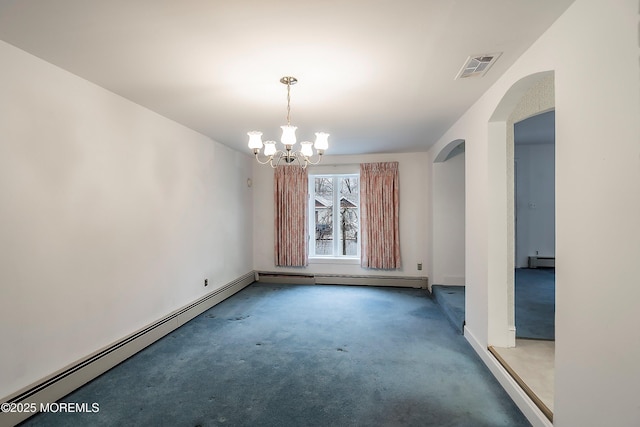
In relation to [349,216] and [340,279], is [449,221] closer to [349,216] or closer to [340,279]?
[349,216]

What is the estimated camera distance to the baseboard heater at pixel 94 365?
1957 mm

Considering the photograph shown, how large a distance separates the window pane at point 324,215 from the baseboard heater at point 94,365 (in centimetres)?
258

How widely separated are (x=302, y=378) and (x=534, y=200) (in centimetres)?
585

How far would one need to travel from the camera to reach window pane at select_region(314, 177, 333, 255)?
5.89 m

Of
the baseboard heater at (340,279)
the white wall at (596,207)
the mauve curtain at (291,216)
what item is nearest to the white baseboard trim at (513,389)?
the white wall at (596,207)

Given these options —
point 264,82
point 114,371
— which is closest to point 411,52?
point 264,82

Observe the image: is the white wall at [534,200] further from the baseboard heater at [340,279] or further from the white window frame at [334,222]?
the white window frame at [334,222]

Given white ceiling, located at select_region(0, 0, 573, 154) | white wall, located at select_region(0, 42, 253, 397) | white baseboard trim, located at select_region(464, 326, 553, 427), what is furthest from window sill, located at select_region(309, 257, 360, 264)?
white ceiling, located at select_region(0, 0, 573, 154)

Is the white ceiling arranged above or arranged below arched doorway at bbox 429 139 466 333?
above

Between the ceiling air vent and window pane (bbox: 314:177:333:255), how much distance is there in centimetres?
380

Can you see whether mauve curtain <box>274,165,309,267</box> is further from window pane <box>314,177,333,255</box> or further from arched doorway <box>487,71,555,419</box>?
arched doorway <box>487,71,555,419</box>

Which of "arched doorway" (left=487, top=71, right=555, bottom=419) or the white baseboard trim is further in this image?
"arched doorway" (left=487, top=71, right=555, bottom=419)

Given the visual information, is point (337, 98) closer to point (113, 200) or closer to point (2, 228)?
point (113, 200)

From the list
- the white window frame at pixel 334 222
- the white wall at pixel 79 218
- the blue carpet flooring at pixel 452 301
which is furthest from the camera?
the white window frame at pixel 334 222
